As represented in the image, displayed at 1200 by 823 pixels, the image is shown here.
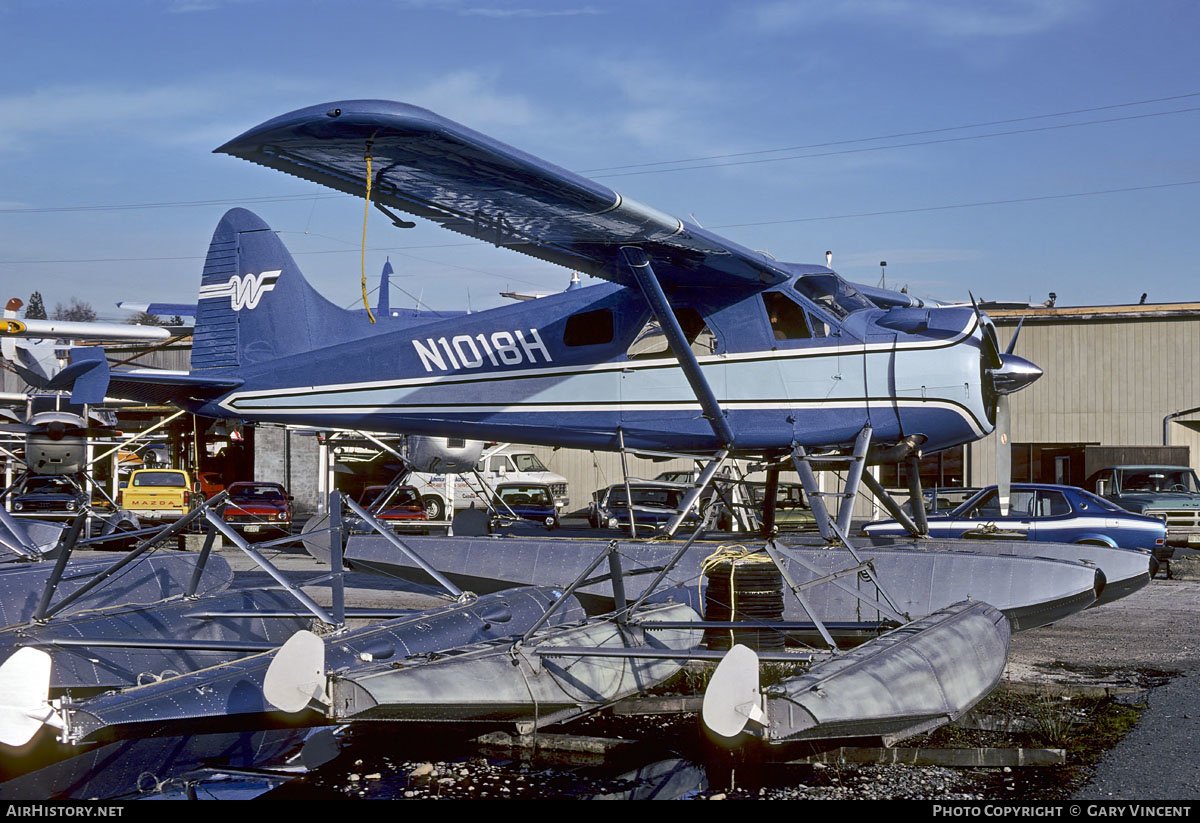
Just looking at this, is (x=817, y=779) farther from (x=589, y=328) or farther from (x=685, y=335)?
(x=589, y=328)

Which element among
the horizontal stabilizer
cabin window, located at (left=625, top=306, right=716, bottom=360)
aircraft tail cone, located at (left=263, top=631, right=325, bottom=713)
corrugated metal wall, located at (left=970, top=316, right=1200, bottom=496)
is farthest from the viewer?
corrugated metal wall, located at (left=970, top=316, right=1200, bottom=496)

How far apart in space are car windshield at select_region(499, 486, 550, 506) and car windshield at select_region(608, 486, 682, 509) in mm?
2299

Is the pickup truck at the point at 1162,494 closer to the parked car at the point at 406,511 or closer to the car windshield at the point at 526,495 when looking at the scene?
the car windshield at the point at 526,495

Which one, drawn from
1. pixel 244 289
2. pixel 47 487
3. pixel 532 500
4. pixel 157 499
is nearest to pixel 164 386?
pixel 244 289

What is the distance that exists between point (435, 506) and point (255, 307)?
53.4 ft

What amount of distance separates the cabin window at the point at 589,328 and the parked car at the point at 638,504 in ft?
36.8

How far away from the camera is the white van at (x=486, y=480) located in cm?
2812

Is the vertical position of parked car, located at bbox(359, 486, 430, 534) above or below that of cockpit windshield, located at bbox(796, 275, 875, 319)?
below

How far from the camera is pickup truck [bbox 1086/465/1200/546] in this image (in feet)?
64.8

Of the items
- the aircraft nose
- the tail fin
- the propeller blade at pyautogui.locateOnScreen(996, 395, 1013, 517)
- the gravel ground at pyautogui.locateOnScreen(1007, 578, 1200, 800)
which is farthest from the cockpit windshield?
the tail fin

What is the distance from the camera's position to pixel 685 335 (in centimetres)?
1016

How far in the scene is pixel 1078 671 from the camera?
327 inches

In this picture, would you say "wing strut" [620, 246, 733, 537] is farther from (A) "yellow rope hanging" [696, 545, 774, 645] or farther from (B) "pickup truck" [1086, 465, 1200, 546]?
(B) "pickup truck" [1086, 465, 1200, 546]

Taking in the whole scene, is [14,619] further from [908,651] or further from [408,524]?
[408,524]
